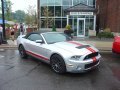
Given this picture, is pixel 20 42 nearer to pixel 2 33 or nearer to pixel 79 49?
pixel 79 49

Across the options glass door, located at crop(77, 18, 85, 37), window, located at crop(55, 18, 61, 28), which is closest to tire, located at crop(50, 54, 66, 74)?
glass door, located at crop(77, 18, 85, 37)

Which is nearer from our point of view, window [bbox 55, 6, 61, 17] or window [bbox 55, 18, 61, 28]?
window [bbox 55, 18, 61, 28]

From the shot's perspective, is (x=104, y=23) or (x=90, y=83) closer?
(x=90, y=83)

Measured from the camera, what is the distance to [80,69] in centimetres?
682

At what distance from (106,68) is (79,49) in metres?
1.82

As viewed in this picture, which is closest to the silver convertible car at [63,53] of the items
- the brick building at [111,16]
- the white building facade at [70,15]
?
the brick building at [111,16]

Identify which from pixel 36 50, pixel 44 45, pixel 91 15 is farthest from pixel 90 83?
pixel 91 15

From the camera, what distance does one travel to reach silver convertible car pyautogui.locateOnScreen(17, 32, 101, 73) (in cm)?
685

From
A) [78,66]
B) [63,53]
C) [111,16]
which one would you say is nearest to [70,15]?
[111,16]

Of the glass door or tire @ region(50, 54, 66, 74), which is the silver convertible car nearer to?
tire @ region(50, 54, 66, 74)

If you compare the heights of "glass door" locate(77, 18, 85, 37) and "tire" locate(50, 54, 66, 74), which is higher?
"glass door" locate(77, 18, 85, 37)

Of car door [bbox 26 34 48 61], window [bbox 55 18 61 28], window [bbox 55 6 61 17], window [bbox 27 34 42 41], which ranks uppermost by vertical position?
window [bbox 55 6 61 17]

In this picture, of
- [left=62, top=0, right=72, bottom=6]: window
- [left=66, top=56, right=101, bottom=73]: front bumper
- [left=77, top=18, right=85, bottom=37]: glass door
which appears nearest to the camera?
[left=66, top=56, right=101, bottom=73]: front bumper

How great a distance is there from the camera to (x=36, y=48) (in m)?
8.60
